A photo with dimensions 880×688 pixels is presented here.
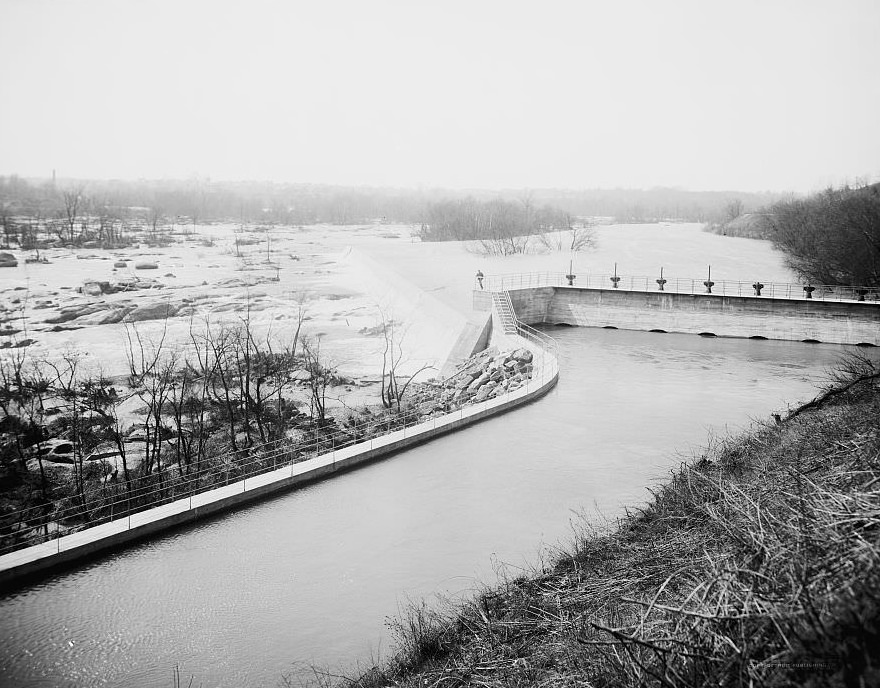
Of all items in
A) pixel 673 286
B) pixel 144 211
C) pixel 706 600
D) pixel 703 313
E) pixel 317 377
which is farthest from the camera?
pixel 144 211

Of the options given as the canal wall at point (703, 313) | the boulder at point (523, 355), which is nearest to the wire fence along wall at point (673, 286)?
the canal wall at point (703, 313)

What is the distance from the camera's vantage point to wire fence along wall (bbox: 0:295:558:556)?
39.0ft

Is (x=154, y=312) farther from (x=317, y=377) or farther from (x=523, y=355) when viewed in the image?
(x=523, y=355)

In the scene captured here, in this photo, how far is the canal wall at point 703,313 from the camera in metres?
28.8

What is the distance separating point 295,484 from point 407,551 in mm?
3042

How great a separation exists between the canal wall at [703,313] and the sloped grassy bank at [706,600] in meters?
19.6

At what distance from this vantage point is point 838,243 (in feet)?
122

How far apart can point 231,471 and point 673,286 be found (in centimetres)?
3063

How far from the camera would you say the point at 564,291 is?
3469cm

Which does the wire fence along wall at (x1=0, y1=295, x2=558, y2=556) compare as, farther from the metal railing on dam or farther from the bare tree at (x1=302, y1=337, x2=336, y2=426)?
the bare tree at (x1=302, y1=337, x2=336, y2=426)

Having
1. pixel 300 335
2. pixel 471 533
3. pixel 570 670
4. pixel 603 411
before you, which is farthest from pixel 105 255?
pixel 570 670

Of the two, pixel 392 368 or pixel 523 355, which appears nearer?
pixel 392 368

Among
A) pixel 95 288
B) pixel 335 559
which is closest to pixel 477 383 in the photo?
pixel 335 559

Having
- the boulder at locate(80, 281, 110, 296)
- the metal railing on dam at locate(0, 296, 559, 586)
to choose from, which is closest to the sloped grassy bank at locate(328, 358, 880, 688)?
the metal railing on dam at locate(0, 296, 559, 586)
